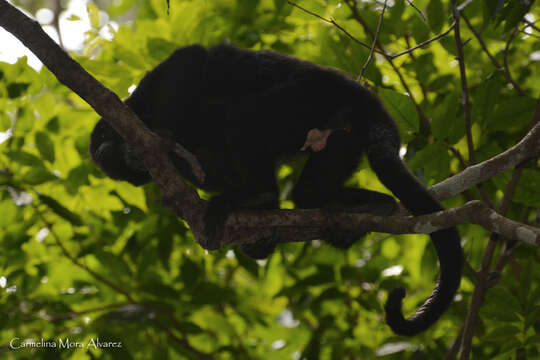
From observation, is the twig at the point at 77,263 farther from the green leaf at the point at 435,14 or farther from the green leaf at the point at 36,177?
the green leaf at the point at 435,14

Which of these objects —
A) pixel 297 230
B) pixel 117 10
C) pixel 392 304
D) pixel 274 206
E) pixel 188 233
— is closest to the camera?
pixel 392 304

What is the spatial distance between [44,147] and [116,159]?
1.45 ft

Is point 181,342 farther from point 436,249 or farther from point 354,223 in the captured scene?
point 436,249

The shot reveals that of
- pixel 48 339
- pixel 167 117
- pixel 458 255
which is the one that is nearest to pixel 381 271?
pixel 458 255

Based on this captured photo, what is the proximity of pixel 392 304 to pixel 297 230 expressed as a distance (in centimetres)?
55

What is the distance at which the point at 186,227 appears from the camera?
298cm

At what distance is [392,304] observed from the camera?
2143 mm

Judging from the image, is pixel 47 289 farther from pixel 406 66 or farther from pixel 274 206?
pixel 406 66

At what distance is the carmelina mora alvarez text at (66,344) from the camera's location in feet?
8.32

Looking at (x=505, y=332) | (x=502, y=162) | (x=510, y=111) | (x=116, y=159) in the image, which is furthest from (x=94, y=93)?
(x=505, y=332)

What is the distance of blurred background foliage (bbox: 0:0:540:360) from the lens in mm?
2586

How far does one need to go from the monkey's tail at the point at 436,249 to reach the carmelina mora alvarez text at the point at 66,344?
56.0 inches

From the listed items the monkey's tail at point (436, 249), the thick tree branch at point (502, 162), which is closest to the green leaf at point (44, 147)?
the monkey's tail at point (436, 249)

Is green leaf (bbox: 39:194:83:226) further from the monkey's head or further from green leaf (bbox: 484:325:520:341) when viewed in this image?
green leaf (bbox: 484:325:520:341)
